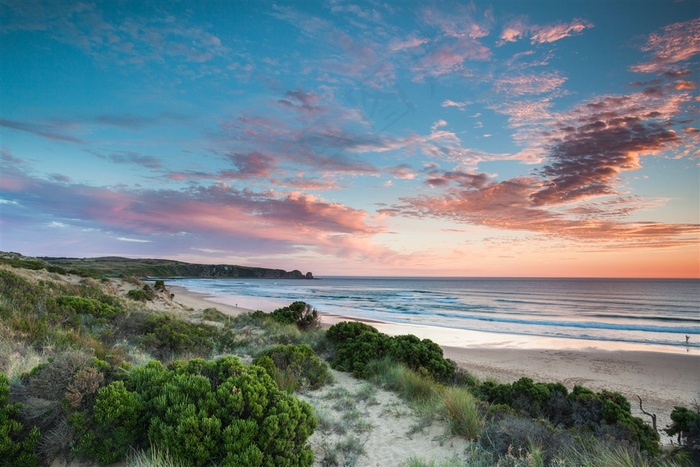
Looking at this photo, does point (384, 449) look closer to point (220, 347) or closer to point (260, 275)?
point (220, 347)

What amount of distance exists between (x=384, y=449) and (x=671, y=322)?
113 ft

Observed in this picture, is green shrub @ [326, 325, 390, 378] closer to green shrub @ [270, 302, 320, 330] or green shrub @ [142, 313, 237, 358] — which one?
green shrub @ [142, 313, 237, 358]

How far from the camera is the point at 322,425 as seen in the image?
6.20m

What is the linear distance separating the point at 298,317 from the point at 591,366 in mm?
12041

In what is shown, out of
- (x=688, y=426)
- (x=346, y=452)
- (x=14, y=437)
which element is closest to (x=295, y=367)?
(x=346, y=452)

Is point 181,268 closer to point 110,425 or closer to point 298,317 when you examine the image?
point 298,317

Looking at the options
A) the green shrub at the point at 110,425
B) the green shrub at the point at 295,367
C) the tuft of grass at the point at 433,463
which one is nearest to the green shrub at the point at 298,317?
the green shrub at the point at 295,367

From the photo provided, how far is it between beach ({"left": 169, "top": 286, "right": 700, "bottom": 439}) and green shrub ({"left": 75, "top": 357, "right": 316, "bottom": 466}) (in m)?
8.03

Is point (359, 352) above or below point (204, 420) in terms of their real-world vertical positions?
below

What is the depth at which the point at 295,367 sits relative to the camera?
28.0ft

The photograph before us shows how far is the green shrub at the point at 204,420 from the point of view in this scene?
4285 mm

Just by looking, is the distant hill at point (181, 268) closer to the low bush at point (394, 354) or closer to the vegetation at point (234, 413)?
the low bush at point (394, 354)

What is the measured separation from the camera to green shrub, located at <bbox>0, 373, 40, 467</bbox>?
13.2 feet

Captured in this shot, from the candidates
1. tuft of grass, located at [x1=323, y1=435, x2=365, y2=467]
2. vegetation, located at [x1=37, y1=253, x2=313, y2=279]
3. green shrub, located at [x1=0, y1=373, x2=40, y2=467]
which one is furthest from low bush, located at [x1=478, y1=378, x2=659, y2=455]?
vegetation, located at [x1=37, y1=253, x2=313, y2=279]
